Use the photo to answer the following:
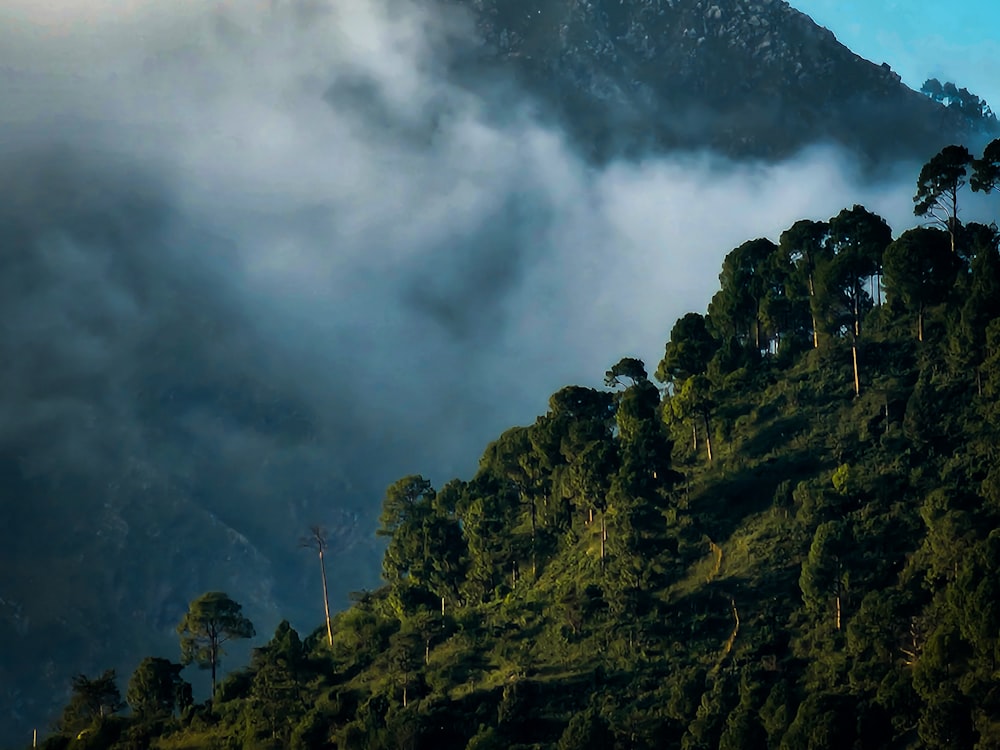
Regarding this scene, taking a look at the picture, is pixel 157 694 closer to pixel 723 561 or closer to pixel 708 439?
pixel 723 561

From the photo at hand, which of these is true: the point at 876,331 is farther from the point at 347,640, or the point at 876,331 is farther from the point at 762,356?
the point at 347,640

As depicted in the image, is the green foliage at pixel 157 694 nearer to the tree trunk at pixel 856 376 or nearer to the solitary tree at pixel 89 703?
the solitary tree at pixel 89 703

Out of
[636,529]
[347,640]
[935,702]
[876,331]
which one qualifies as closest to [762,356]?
[876,331]

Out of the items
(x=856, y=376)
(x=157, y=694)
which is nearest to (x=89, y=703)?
(x=157, y=694)

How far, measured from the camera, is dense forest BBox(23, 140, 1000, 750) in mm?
102562

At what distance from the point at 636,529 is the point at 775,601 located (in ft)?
43.9

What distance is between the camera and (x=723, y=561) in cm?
12100

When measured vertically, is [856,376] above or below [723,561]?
above

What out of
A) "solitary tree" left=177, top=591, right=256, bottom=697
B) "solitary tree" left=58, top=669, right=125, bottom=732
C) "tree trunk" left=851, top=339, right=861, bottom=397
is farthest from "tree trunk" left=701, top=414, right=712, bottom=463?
"solitary tree" left=58, top=669, right=125, bottom=732

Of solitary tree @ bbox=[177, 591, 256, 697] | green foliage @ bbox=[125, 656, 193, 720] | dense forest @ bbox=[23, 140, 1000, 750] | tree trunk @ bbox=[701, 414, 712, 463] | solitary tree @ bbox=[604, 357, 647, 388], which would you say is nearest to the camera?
dense forest @ bbox=[23, 140, 1000, 750]

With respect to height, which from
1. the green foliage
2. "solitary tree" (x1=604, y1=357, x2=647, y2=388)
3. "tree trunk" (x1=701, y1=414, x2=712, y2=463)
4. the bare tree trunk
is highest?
"solitary tree" (x1=604, y1=357, x2=647, y2=388)

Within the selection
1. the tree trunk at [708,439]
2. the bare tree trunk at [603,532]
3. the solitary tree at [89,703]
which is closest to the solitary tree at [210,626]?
the solitary tree at [89,703]

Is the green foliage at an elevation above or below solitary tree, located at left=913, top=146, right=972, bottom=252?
below

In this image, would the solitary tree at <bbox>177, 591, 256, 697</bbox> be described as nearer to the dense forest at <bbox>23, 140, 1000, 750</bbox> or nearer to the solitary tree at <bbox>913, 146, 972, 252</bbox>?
the dense forest at <bbox>23, 140, 1000, 750</bbox>
